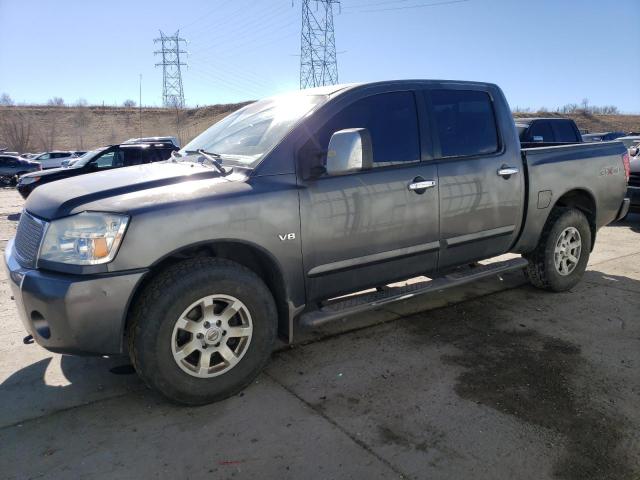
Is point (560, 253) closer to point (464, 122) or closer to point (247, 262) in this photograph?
point (464, 122)

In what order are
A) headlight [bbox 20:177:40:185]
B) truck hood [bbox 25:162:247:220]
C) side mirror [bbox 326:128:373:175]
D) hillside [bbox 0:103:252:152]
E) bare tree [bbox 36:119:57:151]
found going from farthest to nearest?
hillside [bbox 0:103:252:152]
bare tree [bbox 36:119:57:151]
headlight [bbox 20:177:40:185]
side mirror [bbox 326:128:373:175]
truck hood [bbox 25:162:247:220]

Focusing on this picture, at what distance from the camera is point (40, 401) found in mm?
3154

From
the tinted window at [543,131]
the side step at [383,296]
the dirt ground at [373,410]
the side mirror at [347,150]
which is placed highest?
the tinted window at [543,131]

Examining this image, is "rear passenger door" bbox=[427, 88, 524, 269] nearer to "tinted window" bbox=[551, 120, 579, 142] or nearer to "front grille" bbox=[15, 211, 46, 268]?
"front grille" bbox=[15, 211, 46, 268]

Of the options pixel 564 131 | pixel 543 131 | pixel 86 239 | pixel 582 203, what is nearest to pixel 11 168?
pixel 543 131

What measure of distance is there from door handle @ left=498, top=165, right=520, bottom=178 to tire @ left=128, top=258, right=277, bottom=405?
7.79 ft

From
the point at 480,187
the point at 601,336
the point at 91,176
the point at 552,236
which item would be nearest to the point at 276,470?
the point at 91,176

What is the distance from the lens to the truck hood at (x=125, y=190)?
2797 mm

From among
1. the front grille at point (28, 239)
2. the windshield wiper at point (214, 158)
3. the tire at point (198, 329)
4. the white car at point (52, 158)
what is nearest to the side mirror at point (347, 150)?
the windshield wiper at point (214, 158)

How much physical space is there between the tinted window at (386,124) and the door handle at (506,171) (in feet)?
3.07

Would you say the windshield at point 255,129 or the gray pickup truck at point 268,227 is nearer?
the gray pickup truck at point 268,227

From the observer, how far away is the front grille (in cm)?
286

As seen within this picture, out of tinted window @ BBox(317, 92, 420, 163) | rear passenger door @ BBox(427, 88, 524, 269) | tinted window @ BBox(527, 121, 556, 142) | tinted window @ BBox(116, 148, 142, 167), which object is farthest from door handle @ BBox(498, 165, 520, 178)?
tinted window @ BBox(116, 148, 142, 167)

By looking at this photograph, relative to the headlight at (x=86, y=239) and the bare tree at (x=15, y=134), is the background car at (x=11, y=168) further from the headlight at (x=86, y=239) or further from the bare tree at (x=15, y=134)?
the bare tree at (x=15, y=134)
